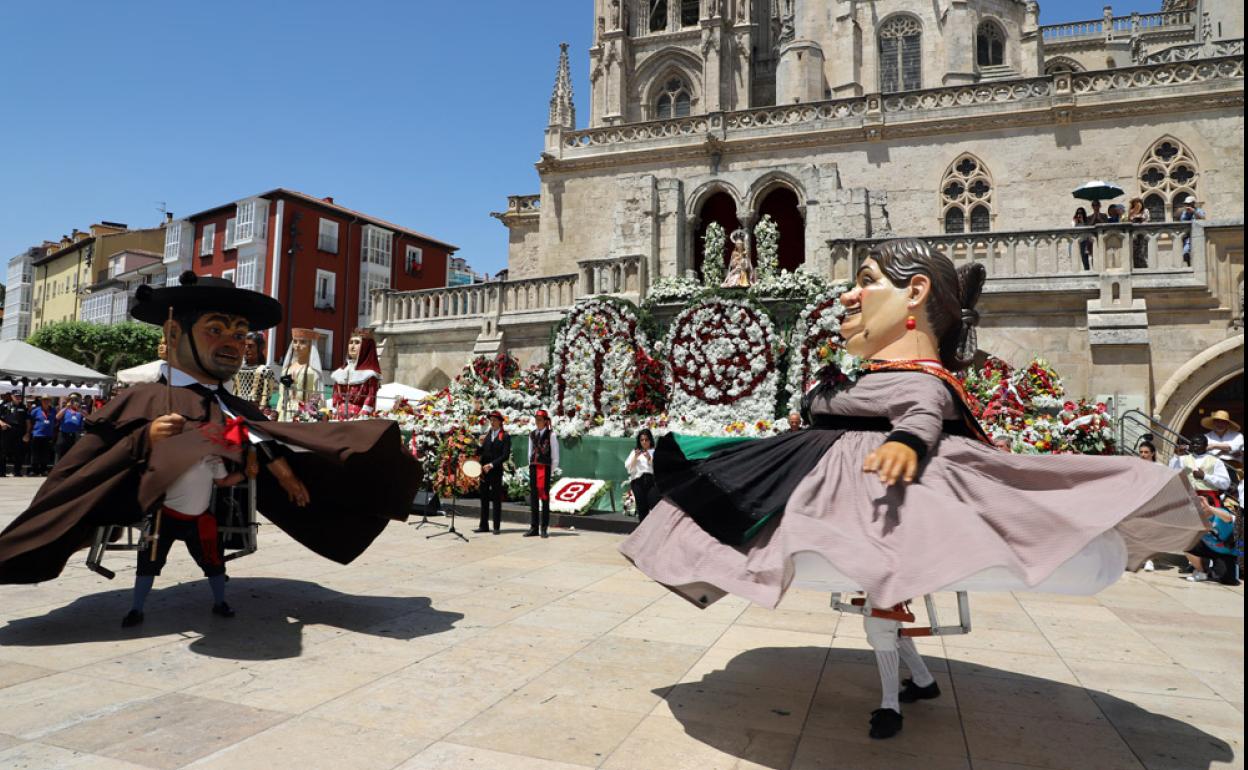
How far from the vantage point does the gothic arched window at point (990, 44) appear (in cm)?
3259

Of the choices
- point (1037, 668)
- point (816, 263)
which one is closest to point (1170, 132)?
point (816, 263)

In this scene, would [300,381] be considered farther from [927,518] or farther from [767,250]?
[927,518]

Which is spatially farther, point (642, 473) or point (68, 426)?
point (68, 426)

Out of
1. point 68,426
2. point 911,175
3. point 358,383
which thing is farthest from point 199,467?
point 911,175

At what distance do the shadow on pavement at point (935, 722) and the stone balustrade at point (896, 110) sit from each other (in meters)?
21.0

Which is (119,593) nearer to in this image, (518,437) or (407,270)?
(518,437)

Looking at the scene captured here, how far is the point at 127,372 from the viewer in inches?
473

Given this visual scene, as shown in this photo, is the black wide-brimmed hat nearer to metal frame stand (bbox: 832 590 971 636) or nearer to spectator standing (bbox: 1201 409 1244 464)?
metal frame stand (bbox: 832 590 971 636)

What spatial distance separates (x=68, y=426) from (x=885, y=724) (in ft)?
62.7

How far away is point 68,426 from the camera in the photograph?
16.9m

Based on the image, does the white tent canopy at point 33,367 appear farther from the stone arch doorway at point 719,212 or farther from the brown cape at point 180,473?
the stone arch doorway at point 719,212

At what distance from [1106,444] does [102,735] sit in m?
11.9

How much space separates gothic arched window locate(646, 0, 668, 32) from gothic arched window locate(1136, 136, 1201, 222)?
82.6 feet

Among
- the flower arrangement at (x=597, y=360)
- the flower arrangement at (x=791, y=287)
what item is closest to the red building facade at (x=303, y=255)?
the flower arrangement at (x=597, y=360)
